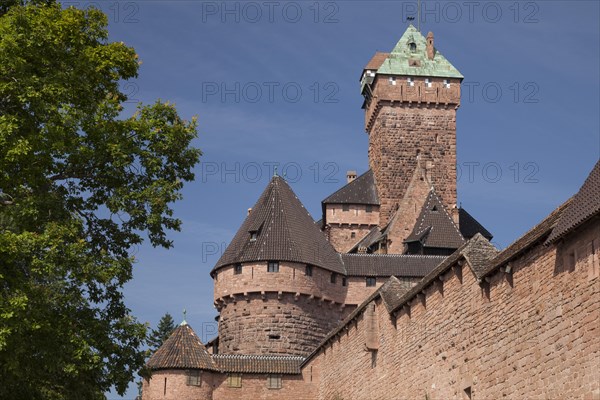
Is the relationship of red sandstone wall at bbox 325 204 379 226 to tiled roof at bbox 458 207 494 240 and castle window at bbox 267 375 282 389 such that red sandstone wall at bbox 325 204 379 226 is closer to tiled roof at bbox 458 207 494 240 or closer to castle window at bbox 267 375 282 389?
tiled roof at bbox 458 207 494 240

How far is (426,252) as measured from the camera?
52000 mm

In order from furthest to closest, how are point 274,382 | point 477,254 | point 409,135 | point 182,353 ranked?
point 409,135, point 274,382, point 182,353, point 477,254

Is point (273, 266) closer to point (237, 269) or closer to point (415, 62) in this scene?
point (237, 269)

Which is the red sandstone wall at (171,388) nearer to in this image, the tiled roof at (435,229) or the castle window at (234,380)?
the castle window at (234,380)

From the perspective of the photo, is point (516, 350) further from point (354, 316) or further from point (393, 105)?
point (393, 105)

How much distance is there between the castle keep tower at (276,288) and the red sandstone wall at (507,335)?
18695 mm

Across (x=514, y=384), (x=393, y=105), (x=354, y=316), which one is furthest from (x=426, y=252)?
(x=514, y=384)

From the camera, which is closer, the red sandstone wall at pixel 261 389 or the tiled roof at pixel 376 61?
the red sandstone wall at pixel 261 389

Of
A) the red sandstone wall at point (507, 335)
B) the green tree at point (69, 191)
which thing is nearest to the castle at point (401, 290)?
the red sandstone wall at point (507, 335)

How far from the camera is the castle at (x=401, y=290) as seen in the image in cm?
1697

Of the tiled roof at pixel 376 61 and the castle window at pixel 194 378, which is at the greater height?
the tiled roof at pixel 376 61

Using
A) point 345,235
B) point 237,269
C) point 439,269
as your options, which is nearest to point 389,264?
point 237,269

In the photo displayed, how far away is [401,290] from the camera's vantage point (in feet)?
92.3

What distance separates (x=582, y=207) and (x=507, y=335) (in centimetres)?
385
